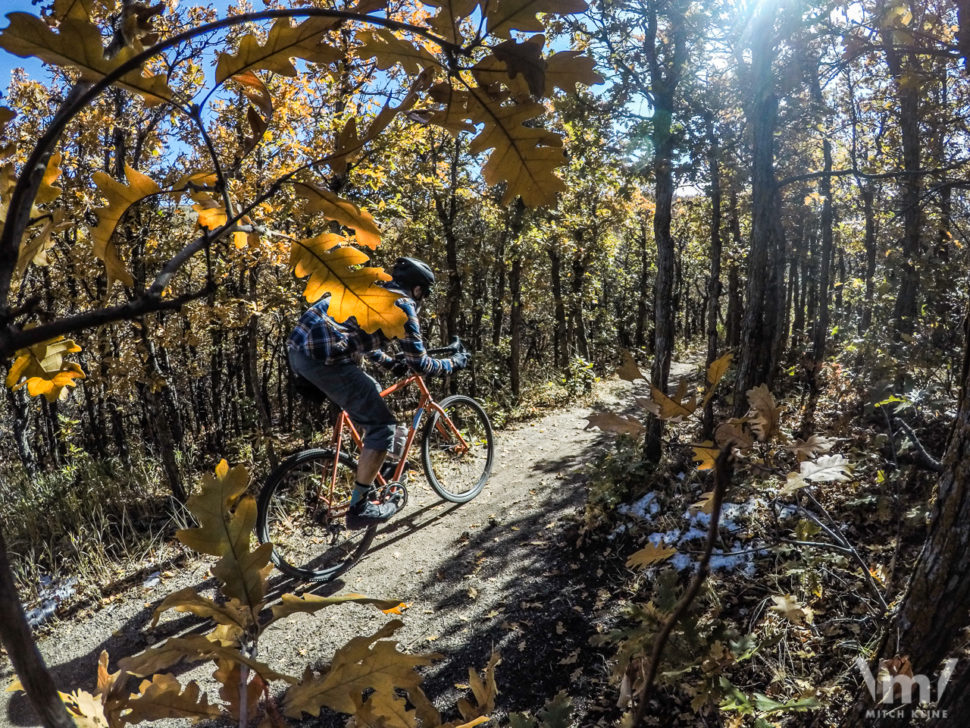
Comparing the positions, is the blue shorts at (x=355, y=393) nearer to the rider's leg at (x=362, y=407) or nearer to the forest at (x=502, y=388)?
the rider's leg at (x=362, y=407)

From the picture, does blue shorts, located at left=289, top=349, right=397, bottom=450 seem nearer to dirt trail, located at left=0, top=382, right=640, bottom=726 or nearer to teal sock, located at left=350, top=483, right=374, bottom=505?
teal sock, located at left=350, top=483, right=374, bottom=505

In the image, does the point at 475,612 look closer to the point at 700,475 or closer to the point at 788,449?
the point at 700,475

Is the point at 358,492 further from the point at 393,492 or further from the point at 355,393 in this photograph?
the point at 355,393

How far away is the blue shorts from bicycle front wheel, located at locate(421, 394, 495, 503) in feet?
3.63

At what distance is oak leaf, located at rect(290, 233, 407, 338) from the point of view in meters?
0.83

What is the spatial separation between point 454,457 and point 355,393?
2648mm

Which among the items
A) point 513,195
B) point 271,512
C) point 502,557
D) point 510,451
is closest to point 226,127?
point 271,512

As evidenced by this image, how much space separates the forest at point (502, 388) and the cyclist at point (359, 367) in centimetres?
64

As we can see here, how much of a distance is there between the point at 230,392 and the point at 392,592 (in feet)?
29.7

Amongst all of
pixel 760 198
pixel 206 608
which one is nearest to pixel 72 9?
pixel 206 608

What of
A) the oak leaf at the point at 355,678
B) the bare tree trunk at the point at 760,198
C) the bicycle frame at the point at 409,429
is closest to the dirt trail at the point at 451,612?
the bicycle frame at the point at 409,429

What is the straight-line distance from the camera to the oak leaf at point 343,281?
83 centimetres

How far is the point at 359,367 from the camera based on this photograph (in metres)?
4.37

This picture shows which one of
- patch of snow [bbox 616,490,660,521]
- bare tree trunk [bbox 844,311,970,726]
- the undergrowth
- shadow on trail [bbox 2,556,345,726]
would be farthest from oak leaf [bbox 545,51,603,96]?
the undergrowth
